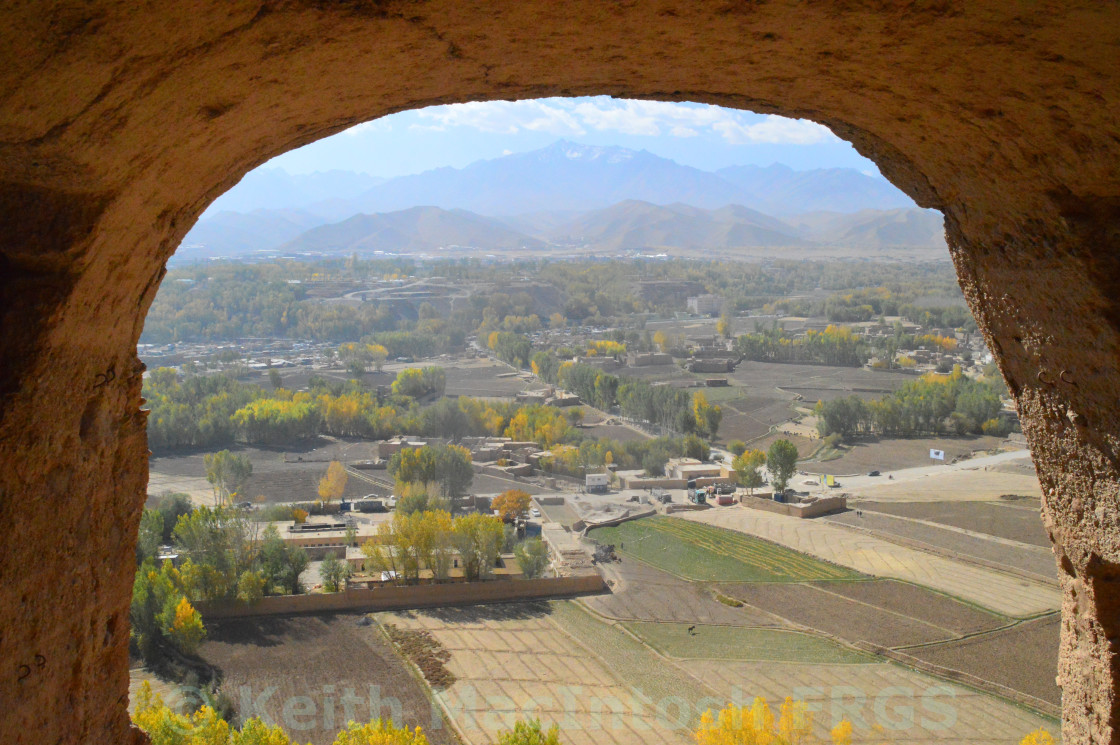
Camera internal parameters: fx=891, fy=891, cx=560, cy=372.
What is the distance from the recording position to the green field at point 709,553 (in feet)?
59.4

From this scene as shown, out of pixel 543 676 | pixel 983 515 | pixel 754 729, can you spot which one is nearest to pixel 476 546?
pixel 543 676

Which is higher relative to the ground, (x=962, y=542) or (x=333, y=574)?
(x=962, y=542)

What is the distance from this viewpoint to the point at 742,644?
47.6 ft

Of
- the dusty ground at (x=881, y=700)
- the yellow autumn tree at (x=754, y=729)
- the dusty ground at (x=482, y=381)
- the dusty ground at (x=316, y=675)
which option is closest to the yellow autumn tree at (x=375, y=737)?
the dusty ground at (x=316, y=675)

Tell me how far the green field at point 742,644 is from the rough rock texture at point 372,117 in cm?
1239

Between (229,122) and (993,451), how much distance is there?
33.5m

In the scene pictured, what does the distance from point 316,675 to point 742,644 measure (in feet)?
22.0

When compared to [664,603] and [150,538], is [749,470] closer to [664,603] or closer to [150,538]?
[664,603]

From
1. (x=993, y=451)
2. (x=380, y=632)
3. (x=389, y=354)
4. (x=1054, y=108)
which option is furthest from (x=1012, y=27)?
(x=389, y=354)

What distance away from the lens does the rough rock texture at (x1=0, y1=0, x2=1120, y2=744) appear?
1400 millimetres

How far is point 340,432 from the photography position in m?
34.0

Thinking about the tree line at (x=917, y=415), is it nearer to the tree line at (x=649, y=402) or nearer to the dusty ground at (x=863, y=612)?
the tree line at (x=649, y=402)

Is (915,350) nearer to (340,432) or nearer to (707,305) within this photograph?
(707,305)

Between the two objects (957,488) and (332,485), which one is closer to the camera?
(332,485)
